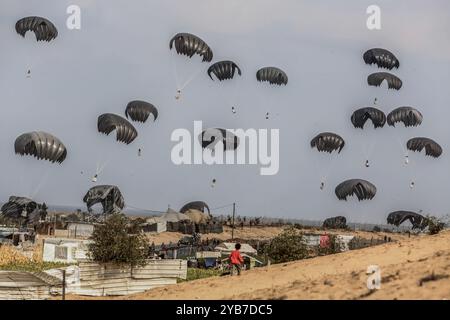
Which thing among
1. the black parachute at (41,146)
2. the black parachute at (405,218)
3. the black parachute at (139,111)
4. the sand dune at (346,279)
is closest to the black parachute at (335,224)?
the black parachute at (405,218)

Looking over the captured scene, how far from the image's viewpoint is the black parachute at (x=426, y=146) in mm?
55969

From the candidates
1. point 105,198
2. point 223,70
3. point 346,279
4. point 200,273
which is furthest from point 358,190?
point 346,279

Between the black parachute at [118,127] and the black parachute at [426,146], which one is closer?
the black parachute at [118,127]

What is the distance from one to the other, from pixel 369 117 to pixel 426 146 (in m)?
5.86

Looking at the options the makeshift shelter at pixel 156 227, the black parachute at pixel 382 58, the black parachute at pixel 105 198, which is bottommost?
the makeshift shelter at pixel 156 227

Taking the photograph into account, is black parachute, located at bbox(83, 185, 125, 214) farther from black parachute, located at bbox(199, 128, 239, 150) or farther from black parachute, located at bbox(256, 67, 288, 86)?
black parachute, located at bbox(256, 67, 288, 86)

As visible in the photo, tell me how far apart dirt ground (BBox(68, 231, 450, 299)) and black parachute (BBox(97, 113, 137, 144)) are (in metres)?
19.6

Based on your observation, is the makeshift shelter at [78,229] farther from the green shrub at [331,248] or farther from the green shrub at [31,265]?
the green shrub at [331,248]

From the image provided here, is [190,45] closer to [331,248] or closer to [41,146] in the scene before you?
[41,146]

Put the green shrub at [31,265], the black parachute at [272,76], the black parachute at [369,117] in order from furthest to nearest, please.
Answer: the black parachute at [369,117] < the black parachute at [272,76] < the green shrub at [31,265]

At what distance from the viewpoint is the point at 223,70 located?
5216 centimetres

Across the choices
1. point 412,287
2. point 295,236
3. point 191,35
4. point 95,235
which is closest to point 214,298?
point 412,287

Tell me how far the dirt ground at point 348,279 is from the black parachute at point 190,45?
74.8 ft

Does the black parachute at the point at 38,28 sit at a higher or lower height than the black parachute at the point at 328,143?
higher
